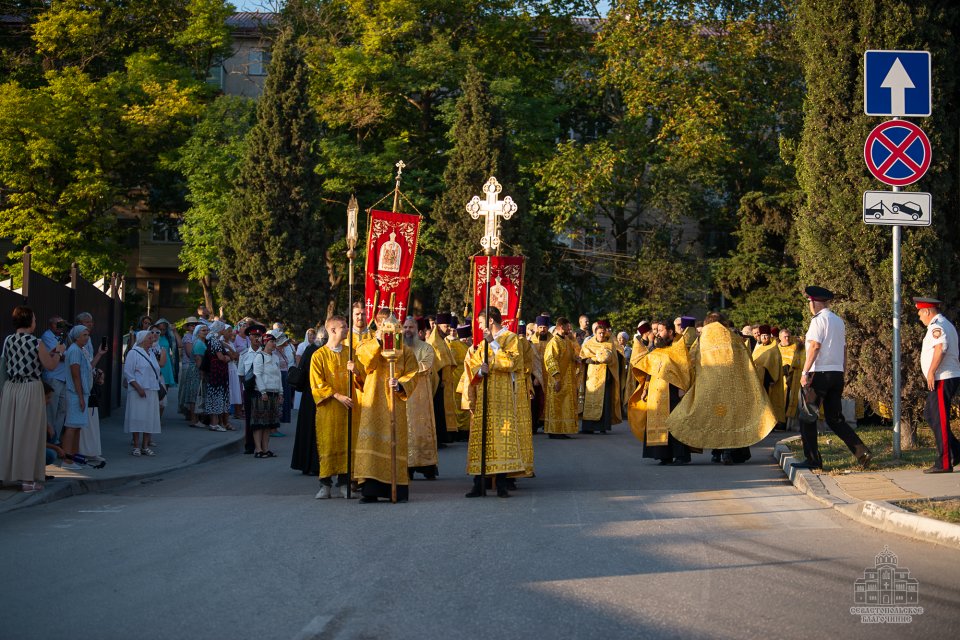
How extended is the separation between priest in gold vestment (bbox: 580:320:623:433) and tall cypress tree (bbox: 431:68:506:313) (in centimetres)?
1729

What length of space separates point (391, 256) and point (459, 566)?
1316 cm

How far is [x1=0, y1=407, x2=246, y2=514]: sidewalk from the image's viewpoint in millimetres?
12194

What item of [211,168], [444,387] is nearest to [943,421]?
[444,387]

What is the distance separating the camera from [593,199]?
38.8 metres

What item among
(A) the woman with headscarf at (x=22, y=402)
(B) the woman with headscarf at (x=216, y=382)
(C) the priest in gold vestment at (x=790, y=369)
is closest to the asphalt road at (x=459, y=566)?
(A) the woman with headscarf at (x=22, y=402)

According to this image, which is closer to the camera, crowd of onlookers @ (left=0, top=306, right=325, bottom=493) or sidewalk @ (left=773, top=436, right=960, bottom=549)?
sidewalk @ (left=773, top=436, right=960, bottom=549)

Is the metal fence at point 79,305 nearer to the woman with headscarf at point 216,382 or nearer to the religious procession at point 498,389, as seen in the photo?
the woman with headscarf at point 216,382

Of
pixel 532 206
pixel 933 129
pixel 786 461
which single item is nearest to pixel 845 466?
pixel 786 461

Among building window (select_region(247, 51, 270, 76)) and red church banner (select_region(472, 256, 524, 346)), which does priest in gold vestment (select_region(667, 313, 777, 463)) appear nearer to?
red church banner (select_region(472, 256, 524, 346))

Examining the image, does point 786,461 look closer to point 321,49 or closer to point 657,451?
point 657,451

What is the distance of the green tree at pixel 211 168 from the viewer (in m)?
43.6

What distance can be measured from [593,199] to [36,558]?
31.6 m

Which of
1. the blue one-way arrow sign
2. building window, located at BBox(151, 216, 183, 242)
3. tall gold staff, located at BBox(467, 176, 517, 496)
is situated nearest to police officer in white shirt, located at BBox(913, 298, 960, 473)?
the blue one-way arrow sign

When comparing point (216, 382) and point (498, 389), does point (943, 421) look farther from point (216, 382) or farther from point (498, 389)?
point (216, 382)
